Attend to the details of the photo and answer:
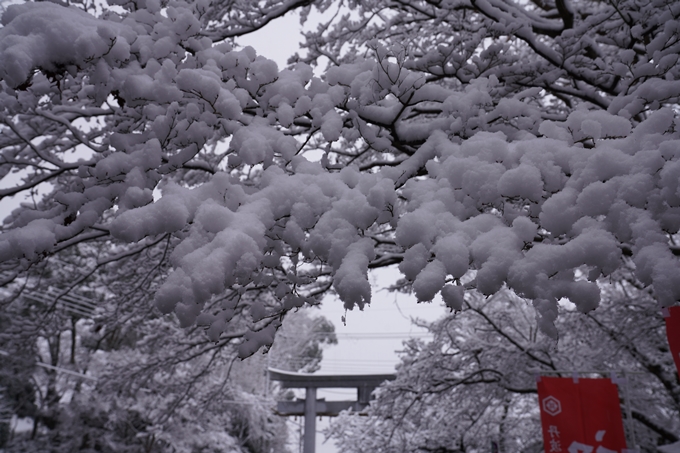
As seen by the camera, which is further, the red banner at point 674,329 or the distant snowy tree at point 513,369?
the distant snowy tree at point 513,369

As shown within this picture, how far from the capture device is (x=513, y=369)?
20.3ft

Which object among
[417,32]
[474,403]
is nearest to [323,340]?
[474,403]

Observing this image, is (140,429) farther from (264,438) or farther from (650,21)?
(650,21)

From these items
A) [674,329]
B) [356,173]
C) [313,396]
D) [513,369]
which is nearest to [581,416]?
[513,369]

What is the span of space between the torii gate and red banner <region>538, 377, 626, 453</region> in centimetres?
931

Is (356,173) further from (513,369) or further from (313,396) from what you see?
(313,396)

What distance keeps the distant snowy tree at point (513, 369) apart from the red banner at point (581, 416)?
15.9 inches

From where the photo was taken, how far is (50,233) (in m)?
1.83

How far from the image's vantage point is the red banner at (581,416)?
4.38 m

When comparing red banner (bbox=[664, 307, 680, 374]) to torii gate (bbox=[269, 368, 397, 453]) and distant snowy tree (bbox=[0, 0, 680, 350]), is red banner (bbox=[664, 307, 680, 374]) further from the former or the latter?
torii gate (bbox=[269, 368, 397, 453])

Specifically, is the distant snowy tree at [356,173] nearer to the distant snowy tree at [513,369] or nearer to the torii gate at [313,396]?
the distant snowy tree at [513,369]

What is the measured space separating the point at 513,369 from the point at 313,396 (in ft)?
31.3

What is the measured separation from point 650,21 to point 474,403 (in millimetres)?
6410

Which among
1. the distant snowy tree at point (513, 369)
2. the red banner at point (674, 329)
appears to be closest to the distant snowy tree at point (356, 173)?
the red banner at point (674, 329)
